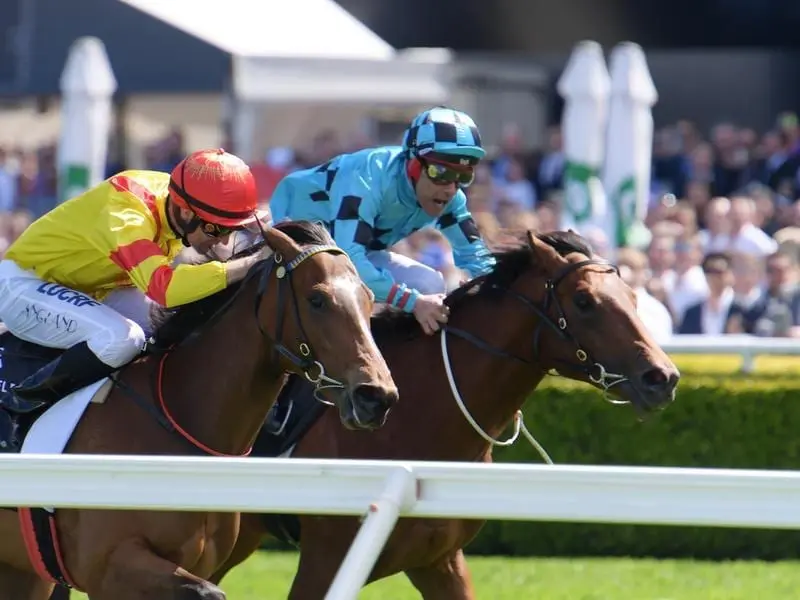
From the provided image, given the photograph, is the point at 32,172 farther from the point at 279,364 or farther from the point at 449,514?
the point at 449,514

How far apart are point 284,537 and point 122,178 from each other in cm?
130

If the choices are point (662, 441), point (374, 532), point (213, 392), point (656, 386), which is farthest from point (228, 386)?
Answer: point (662, 441)

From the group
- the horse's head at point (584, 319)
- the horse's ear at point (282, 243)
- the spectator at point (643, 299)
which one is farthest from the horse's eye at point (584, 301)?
the spectator at point (643, 299)

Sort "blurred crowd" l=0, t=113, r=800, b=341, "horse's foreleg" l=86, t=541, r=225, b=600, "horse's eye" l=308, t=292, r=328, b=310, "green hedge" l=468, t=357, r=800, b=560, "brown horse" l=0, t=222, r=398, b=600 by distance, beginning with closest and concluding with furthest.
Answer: "horse's foreleg" l=86, t=541, r=225, b=600 < "brown horse" l=0, t=222, r=398, b=600 < "horse's eye" l=308, t=292, r=328, b=310 < "green hedge" l=468, t=357, r=800, b=560 < "blurred crowd" l=0, t=113, r=800, b=341

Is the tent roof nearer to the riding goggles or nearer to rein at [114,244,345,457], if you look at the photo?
the riding goggles

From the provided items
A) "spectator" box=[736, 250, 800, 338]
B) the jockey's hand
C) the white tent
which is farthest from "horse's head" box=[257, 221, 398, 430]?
the white tent

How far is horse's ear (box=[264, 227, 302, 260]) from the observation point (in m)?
4.43

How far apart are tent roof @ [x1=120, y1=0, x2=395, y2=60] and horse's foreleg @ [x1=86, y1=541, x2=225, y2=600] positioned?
10870 mm

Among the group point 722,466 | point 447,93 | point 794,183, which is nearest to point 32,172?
point 447,93

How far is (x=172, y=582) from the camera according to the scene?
4129 mm

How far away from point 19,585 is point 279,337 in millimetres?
1237

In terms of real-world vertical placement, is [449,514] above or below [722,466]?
above

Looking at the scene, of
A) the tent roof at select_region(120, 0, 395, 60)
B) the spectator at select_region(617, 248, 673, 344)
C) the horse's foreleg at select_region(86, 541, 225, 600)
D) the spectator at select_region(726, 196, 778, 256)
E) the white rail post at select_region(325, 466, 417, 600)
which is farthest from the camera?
the tent roof at select_region(120, 0, 395, 60)

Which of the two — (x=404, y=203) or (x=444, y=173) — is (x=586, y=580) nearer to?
(x=404, y=203)
